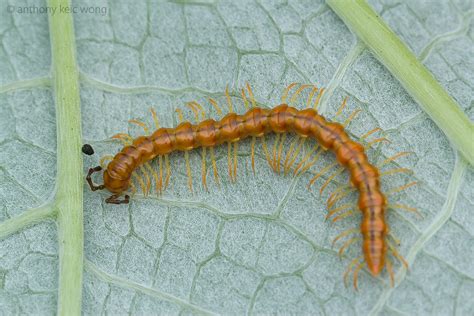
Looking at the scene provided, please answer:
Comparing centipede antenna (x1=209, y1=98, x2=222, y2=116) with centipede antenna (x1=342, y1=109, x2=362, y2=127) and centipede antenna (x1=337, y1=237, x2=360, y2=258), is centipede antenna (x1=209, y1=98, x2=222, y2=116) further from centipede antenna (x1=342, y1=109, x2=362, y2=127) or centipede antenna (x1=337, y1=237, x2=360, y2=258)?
centipede antenna (x1=337, y1=237, x2=360, y2=258)

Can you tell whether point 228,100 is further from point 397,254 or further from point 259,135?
point 397,254

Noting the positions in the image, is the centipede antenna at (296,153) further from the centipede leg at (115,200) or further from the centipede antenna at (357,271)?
the centipede leg at (115,200)

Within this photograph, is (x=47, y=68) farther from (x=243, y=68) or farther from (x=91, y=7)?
(x=243, y=68)

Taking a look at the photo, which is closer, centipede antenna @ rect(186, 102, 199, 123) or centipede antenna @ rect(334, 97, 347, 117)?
centipede antenna @ rect(334, 97, 347, 117)

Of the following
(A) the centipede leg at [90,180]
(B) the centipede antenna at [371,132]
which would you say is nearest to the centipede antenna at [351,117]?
(B) the centipede antenna at [371,132]

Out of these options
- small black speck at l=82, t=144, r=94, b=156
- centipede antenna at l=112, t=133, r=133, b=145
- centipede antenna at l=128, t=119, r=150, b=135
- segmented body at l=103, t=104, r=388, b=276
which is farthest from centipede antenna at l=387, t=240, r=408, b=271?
small black speck at l=82, t=144, r=94, b=156

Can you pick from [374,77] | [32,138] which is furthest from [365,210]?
[32,138]

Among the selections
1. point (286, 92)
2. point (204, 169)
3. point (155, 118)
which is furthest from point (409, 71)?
point (155, 118)
